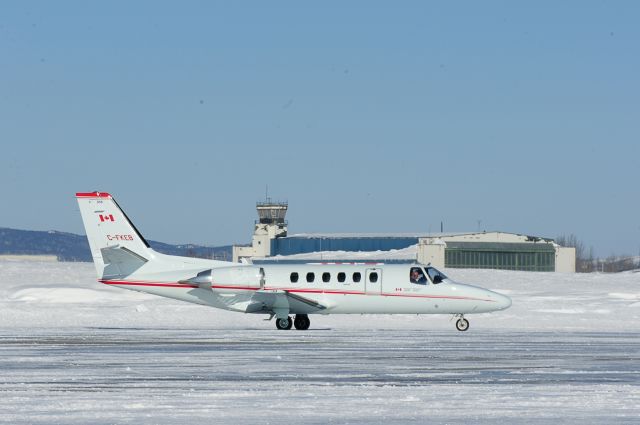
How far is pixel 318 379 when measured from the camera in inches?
730

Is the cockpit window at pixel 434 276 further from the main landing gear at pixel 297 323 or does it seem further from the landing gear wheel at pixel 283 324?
the landing gear wheel at pixel 283 324

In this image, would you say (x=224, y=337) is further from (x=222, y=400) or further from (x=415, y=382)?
(x=222, y=400)

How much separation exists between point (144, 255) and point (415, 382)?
19.3 meters

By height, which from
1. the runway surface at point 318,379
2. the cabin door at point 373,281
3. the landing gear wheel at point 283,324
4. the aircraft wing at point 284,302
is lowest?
the runway surface at point 318,379

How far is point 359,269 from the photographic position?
35.4m

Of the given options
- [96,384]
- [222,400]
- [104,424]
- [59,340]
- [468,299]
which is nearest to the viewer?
[104,424]

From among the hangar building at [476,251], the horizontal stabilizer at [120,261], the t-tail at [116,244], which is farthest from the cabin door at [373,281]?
the hangar building at [476,251]

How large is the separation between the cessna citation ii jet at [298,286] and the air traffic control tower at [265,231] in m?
90.5

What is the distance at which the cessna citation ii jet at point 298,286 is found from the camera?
1382 inches

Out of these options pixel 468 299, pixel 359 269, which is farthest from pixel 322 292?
pixel 468 299

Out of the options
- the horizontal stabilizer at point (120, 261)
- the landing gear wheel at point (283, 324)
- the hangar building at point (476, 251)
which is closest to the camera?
the landing gear wheel at point (283, 324)

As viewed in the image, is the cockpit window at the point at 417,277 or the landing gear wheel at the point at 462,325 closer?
the landing gear wheel at the point at 462,325

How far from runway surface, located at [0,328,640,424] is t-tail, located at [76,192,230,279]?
226 inches

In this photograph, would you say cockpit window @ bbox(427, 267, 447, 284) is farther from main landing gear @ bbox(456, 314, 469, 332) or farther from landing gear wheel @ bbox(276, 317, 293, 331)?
landing gear wheel @ bbox(276, 317, 293, 331)
